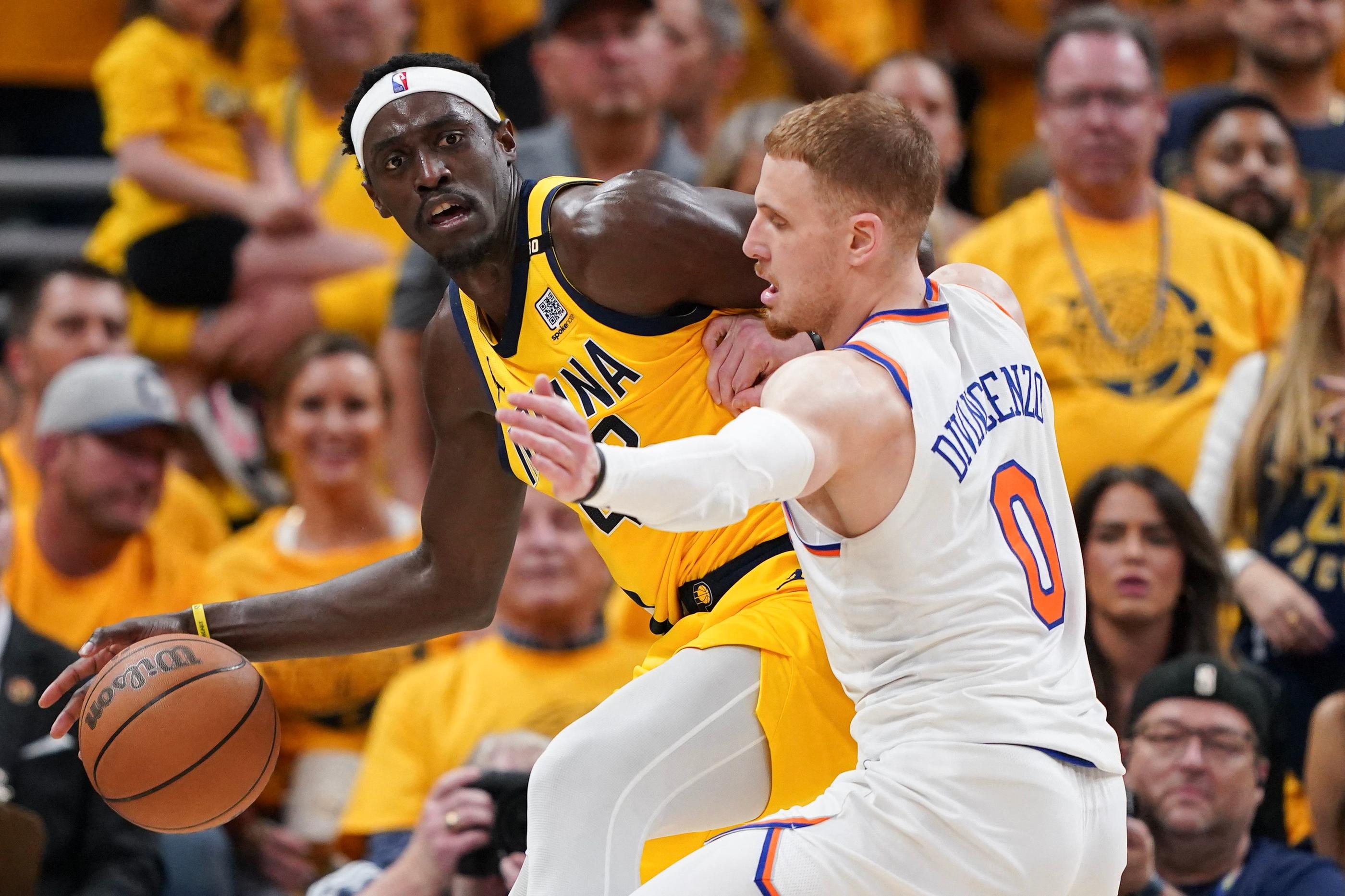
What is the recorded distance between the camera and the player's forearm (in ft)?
12.6

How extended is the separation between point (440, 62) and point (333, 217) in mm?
3845

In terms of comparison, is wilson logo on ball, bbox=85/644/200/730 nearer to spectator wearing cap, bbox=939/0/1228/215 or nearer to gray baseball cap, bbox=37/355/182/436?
gray baseball cap, bbox=37/355/182/436

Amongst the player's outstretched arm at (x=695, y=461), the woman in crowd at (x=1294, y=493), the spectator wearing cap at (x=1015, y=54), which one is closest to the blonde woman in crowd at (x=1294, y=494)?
the woman in crowd at (x=1294, y=493)

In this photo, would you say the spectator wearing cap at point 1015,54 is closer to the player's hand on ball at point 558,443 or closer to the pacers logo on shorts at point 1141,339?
the pacers logo on shorts at point 1141,339

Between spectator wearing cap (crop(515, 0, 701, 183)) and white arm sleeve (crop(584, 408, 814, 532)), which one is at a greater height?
spectator wearing cap (crop(515, 0, 701, 183))

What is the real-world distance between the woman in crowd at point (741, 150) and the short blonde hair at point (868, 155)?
3183mm

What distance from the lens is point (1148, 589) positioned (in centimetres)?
529

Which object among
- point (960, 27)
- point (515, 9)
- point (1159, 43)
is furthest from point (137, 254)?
point (1159, 43)

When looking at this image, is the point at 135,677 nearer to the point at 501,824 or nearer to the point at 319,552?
the point at 501,824

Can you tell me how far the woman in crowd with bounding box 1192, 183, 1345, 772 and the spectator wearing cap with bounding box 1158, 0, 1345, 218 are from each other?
1.46 meters

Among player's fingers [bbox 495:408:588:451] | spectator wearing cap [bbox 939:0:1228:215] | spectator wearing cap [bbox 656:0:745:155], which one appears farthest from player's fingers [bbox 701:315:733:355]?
spectator wearing cap [bbox 939:0:1228:215]

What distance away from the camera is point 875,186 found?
9.24ft

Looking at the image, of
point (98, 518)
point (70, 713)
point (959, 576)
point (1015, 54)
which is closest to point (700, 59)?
point (1015, 54)

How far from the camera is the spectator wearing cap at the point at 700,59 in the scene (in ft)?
24.8
